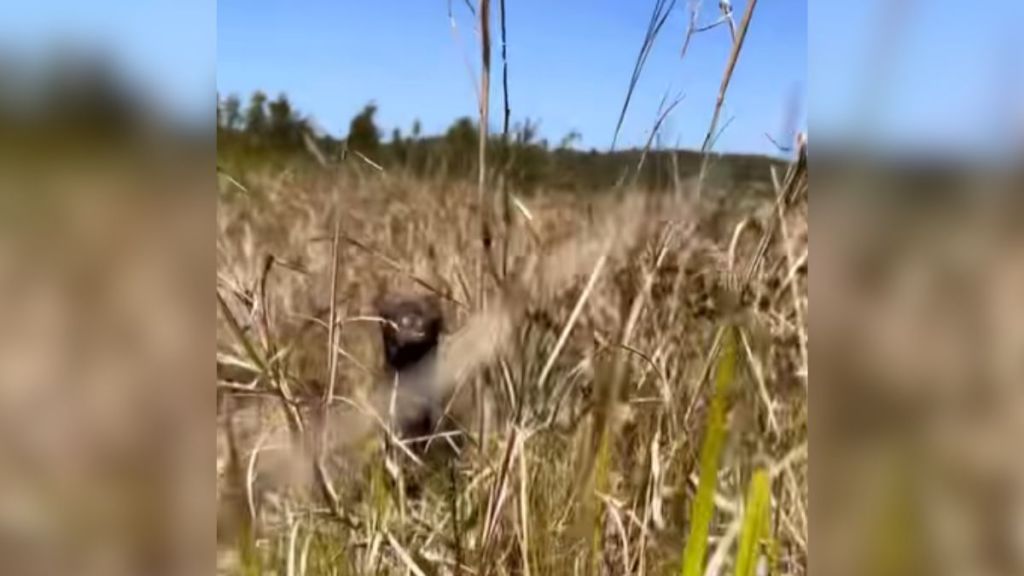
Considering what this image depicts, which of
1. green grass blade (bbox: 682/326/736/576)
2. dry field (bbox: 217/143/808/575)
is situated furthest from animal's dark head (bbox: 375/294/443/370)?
green grass blade (bbox: 682/326/736/576)

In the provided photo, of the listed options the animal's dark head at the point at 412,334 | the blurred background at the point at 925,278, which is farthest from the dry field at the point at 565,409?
the animal's dark head at the point at 412,334

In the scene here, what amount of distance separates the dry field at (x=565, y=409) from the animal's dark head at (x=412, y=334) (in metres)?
0.27

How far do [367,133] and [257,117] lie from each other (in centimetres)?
13

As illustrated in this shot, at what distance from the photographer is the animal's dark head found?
1.03m

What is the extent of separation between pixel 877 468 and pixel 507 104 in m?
0.21

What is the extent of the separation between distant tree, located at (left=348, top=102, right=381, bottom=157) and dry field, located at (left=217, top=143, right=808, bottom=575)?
3.6 inches

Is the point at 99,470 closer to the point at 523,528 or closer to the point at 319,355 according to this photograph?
the point at 523,528

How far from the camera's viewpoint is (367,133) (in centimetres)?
86

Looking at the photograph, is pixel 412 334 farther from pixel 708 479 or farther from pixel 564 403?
pixel 708 479

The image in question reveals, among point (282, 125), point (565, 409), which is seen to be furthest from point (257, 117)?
point (565, 409)

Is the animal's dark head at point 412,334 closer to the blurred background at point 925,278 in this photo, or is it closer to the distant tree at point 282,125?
the distant tree at point 282,125

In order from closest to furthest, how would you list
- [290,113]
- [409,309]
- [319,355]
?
[319,355], [290,113], [409,309]

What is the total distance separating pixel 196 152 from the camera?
1.03ft

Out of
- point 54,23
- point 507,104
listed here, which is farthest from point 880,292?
point 54,23
